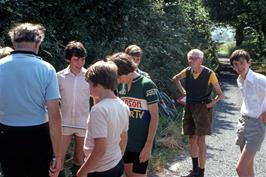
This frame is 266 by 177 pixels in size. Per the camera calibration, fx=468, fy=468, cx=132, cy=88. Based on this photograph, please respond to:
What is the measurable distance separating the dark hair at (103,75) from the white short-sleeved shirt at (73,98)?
1848mm

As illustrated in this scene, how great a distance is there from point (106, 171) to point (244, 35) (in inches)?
1294

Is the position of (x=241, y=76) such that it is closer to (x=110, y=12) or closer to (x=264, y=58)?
(x=110, y=12)

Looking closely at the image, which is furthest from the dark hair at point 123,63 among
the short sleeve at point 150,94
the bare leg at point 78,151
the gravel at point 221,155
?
the gravel at point 221,155

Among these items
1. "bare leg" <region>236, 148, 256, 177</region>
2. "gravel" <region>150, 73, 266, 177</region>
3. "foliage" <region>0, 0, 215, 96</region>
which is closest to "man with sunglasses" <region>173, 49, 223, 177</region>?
"gravel" <region>150, 73, 266, 177</region>

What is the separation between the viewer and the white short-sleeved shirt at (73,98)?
5.29 meters

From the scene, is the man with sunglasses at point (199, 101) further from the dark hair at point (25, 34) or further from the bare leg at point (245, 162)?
the dark hair at point (25, 34)

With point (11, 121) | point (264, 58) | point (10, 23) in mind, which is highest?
point (10, 23)

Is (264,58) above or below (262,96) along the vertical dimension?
below

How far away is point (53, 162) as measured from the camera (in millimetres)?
4004

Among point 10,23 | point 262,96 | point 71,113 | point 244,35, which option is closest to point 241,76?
point 262,96

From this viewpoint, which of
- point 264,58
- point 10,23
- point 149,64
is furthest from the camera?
point 264,58

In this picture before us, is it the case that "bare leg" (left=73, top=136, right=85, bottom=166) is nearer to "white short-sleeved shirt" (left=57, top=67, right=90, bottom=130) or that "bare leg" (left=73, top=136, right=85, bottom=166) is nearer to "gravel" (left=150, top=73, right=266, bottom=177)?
"white short-sleeved shirt" (left=57, top=67, right=90, bottom=130)

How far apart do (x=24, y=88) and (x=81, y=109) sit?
1572 millimetres

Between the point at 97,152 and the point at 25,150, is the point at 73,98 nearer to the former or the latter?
the point at 25,150
